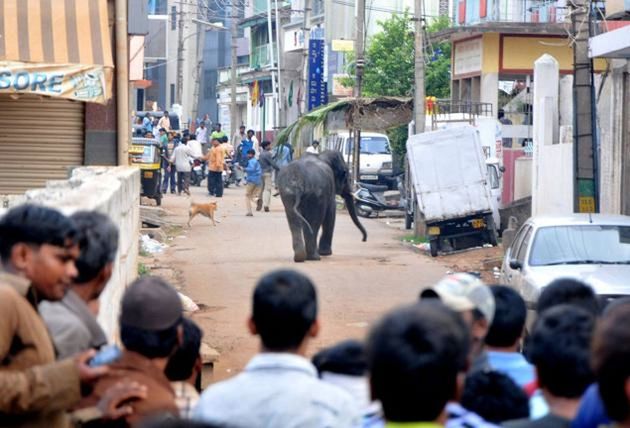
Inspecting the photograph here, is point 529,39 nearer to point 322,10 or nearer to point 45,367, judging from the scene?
point 322,10

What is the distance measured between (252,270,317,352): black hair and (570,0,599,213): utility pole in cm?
1427

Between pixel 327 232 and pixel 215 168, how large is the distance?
17.4 metres

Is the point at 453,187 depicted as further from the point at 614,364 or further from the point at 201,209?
the point at 614,364

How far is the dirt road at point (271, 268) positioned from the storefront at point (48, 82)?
2602mm

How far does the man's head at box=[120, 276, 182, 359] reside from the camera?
4.84 meters

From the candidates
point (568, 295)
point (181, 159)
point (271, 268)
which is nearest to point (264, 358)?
point (568, 295)

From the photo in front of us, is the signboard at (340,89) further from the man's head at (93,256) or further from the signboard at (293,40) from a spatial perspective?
the man's head at (93,256)

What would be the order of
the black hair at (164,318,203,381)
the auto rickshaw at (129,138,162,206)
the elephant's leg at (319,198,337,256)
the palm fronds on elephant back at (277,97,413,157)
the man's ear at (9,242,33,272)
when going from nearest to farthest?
1. the man's ear at (9,242,33,272)
2. the black hair at (164,318,203,381)
3. the elephant's leg at (319,198,337,256)
4. the auto rickshaw at (129,138,162,206)
5. the palm fronds on elephant back at (277,97,413,157)

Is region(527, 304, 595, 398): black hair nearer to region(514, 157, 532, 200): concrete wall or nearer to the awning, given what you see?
the awning

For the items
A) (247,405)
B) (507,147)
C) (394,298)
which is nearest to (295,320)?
(247,405)

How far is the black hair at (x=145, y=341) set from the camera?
4832 mm

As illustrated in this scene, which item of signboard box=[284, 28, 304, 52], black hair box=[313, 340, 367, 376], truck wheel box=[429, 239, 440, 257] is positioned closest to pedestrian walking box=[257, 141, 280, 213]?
truck wheel box=[429, 239, 440, 257]

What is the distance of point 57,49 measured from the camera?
57.0 ft

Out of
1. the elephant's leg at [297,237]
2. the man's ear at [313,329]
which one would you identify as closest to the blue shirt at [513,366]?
the man's ear at [313,329]
